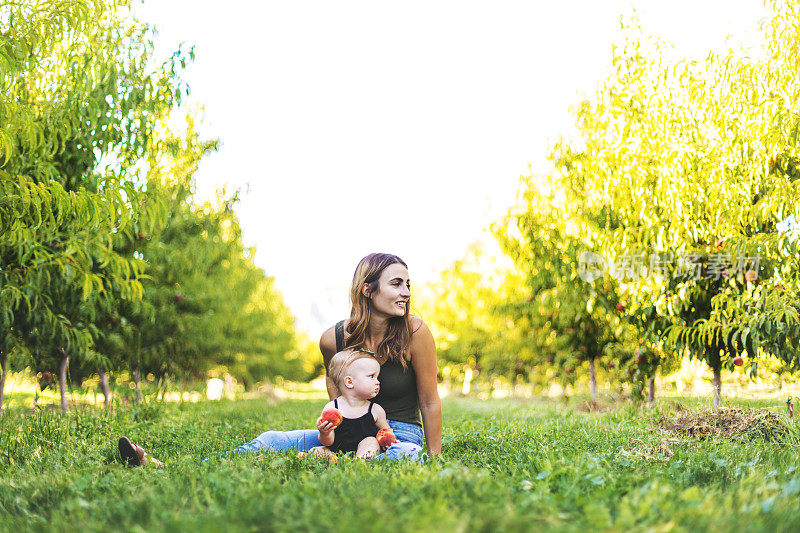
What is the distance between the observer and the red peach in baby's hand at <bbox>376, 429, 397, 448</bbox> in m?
4.13

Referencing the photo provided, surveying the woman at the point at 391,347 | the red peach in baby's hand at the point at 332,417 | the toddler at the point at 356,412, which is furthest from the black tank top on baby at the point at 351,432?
the woman at the point at 391,347

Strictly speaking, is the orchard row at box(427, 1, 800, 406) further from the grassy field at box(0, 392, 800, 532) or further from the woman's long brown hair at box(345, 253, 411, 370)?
the woman's long brown hair at box(345, 253, 411, 370)

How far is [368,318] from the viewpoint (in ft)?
14.7

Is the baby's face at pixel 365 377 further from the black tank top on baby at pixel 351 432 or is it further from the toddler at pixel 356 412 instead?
the black tank top on baby at pixel 351 432

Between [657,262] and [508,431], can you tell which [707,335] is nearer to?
[657,262]

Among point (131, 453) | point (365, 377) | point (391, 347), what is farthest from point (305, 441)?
point (131, 453)

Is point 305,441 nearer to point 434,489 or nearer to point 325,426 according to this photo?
point 325,426

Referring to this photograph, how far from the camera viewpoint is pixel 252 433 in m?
6.20

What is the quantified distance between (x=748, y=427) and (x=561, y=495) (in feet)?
10.9

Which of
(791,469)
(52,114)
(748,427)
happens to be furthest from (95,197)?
(748,427)

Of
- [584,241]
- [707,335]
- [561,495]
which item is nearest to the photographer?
[561,495]

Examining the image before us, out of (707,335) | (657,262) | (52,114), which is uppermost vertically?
(52,114)

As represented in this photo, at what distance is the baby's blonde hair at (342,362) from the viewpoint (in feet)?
13.9

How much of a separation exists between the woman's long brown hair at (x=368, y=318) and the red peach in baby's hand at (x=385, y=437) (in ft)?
1.57
